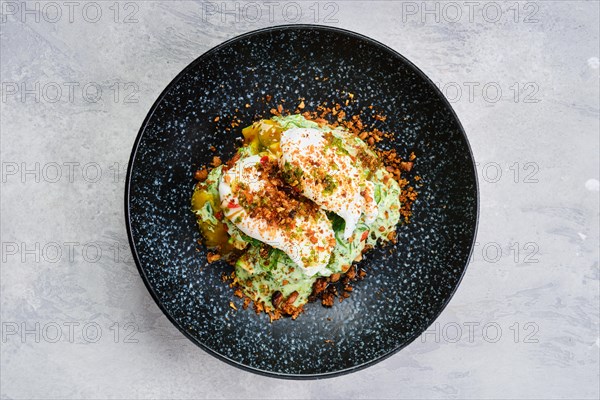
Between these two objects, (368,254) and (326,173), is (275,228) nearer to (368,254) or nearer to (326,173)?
(326,173)

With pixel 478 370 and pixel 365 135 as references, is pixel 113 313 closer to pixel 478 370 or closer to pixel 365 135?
pixel 365 135

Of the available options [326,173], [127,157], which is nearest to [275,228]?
[326,173]

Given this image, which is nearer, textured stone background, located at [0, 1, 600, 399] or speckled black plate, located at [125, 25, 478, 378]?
speckled black plate, located at [125, 25, 478, 378]

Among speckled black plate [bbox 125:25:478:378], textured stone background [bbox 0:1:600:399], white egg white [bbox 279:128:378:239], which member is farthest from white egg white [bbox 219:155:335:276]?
textured stone background [bbox 0:1:600:399]

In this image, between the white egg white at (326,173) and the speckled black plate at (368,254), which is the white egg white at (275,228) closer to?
the white egg white at (326,173)

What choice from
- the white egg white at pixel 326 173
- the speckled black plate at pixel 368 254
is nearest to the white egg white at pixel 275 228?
the white egg white at pixel 326 173

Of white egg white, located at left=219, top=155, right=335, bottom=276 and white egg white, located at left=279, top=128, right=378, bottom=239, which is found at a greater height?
white egg white, located at left=279, top=128, right=378, bottom=239

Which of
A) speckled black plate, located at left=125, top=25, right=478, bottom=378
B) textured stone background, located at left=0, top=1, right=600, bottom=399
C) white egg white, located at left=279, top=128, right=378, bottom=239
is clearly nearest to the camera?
white egg white, located at left=279, top=128, right=378, bottom=239

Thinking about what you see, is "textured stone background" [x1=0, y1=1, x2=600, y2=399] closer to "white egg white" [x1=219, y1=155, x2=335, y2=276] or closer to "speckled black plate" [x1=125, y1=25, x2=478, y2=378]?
"speckled black plate" [x1=125, y1=25, x2=478, y2=378]
